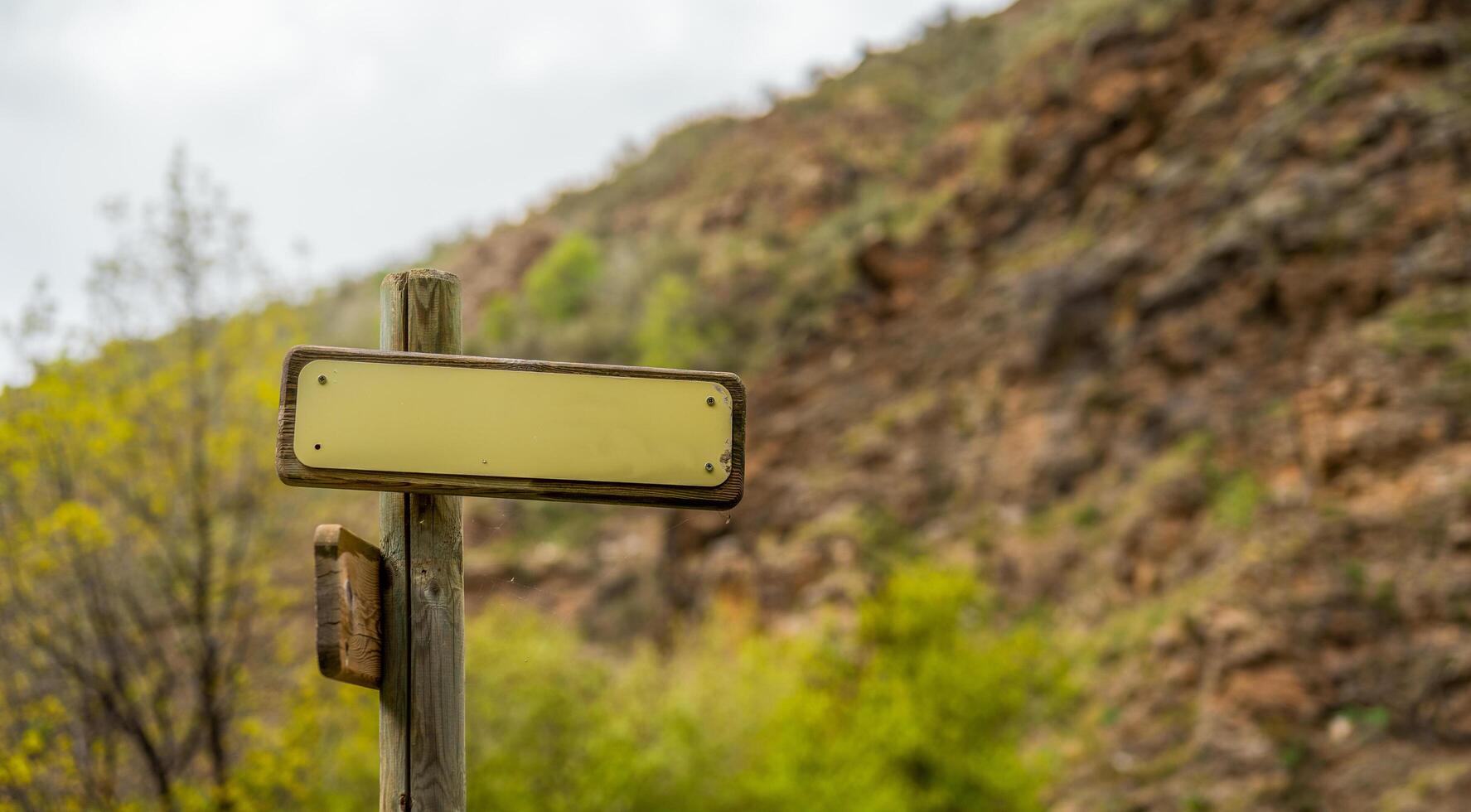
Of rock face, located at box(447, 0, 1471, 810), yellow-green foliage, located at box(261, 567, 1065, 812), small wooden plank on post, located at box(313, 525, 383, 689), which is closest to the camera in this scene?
small wooden plank on post, located at box(313, 525, 383, 689)

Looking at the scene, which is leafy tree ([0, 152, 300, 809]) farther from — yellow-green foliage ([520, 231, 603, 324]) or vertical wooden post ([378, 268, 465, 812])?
yellow-green foliage ([520, 231, 603, 324])

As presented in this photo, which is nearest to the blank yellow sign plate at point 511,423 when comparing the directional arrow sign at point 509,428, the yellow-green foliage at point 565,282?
the directional arrow sign at point 509,428

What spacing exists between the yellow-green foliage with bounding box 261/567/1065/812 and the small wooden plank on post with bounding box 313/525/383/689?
Answer: 10.5m

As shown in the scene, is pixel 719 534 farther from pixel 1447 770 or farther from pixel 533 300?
pixel 533 300

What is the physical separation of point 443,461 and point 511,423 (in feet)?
0.47

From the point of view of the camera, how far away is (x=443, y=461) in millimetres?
2066

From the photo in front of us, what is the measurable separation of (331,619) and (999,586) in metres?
20.5

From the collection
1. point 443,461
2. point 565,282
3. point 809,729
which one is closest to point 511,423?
point 443,461

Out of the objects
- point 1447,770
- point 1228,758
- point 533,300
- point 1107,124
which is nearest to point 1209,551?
point 1228,758

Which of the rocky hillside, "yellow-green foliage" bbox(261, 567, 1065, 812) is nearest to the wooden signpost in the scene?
the rocky hillside

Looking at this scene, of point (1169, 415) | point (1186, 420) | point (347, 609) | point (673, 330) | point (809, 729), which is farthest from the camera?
point (673, 330)

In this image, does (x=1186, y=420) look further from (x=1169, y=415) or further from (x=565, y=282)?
(x=565, y=282)

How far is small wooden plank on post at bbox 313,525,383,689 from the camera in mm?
1869

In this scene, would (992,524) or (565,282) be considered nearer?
(992,524)
